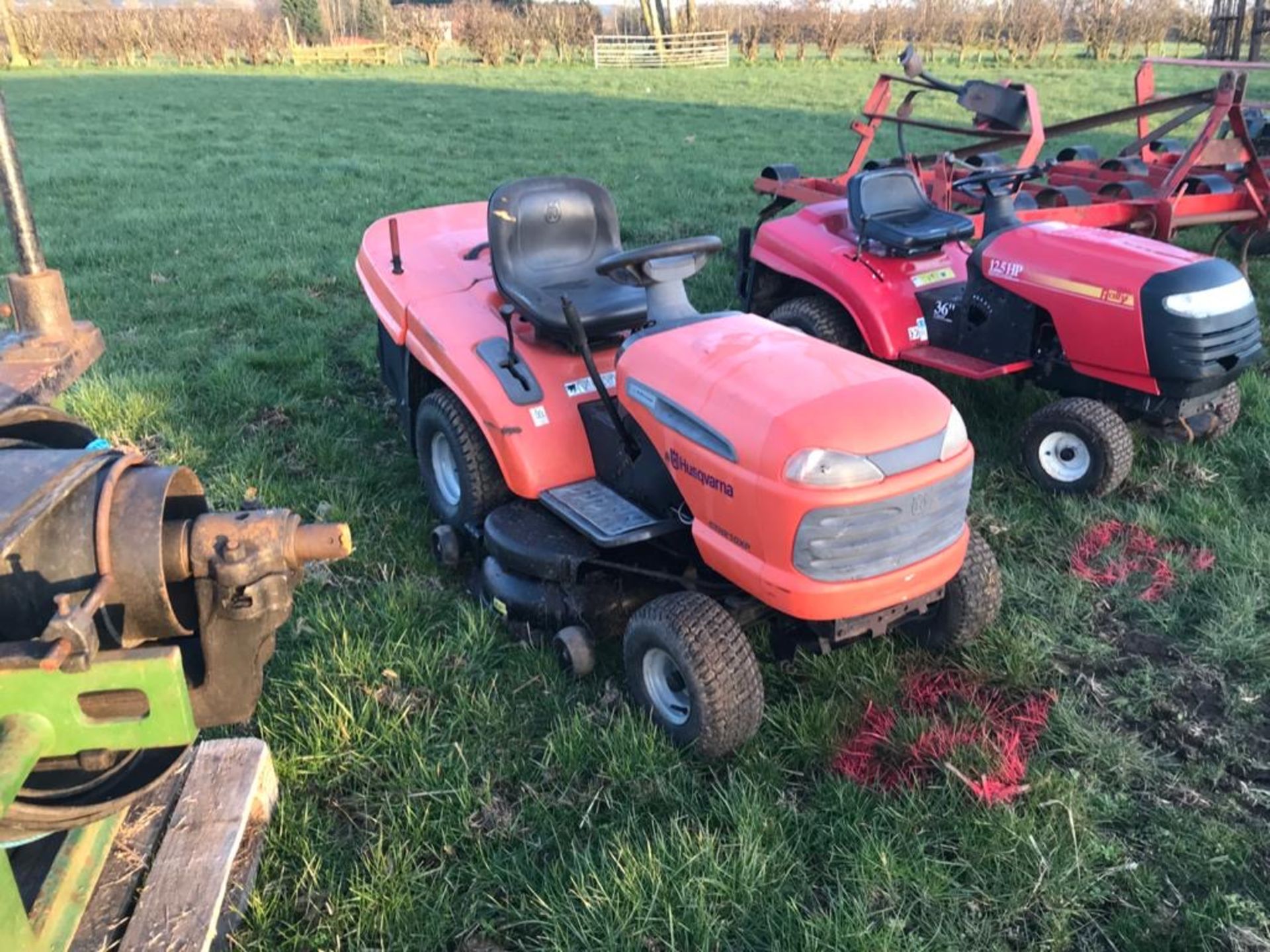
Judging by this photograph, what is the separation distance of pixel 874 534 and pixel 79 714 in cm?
160

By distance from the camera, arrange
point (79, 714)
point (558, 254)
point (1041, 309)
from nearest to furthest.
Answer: point (79, 714), point (558, 254), point (1041, 309)

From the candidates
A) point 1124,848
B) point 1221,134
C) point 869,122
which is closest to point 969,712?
point 1124,848

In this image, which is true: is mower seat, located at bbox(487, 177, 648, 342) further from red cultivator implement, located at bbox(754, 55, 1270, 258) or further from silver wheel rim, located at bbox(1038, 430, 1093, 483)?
red cultivator implement, located at bbox(754, 55, 1270, 258)

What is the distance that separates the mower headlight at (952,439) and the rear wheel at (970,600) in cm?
42

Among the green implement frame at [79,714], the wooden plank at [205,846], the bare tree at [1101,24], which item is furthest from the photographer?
the bare tree at [1101,24]

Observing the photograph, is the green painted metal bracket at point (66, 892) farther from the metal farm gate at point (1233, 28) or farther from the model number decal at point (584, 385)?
the metal farm gate at point (1233, 28)

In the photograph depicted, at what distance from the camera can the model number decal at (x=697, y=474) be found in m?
2.40

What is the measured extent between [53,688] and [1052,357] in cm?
364

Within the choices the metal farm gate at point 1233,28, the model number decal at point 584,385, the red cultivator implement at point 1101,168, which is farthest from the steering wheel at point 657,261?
the metal farm gate at point 1233,28

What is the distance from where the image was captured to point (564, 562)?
2.82 meters

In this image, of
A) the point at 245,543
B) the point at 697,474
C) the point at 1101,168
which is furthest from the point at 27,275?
the point at 1101,168

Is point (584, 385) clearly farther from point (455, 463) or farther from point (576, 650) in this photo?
point (576, 650)

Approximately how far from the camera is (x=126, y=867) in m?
2.05

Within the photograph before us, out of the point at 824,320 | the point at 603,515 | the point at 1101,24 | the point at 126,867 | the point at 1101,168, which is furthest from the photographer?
the point at 1101,24
